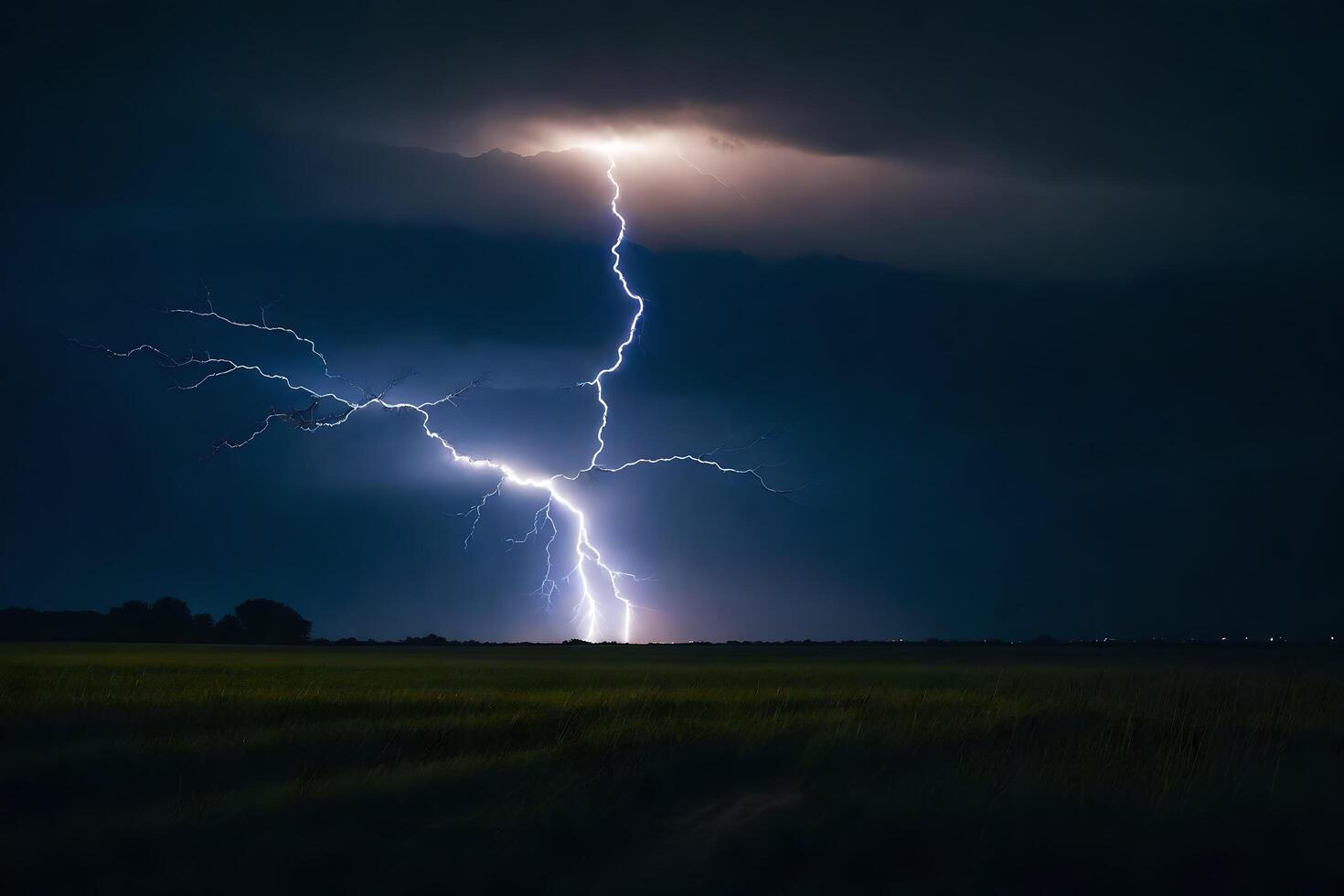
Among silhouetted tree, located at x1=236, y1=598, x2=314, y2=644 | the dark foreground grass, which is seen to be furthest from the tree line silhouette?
the dark foreground grass

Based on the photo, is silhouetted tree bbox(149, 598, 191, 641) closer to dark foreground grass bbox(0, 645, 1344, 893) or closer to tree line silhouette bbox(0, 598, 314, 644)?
tree line silhouette bbox(0, 598, 314, 644)

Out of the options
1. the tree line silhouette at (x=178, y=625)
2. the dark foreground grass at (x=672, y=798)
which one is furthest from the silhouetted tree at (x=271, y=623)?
the dark foreground grass at (x=672, y=798)

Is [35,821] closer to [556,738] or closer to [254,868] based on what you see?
[254,868]

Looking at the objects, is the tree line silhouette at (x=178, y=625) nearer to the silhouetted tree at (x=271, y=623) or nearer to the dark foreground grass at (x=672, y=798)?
the silhouetted tree at (x=271, y=623)

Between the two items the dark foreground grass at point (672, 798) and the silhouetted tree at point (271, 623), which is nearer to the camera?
the dark foreground grass at point (672, 798)

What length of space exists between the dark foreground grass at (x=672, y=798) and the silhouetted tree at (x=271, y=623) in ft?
185

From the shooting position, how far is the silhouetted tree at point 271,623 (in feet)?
222

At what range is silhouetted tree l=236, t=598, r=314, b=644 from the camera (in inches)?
2665

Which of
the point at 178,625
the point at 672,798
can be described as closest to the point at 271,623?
the point at 178,625

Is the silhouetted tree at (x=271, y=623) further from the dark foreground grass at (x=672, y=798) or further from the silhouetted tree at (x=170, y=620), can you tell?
the dark foreground grass at (x=672, y=798)

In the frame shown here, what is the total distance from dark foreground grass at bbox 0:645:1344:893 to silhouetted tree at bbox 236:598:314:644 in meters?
56.4

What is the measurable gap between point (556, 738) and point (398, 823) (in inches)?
147

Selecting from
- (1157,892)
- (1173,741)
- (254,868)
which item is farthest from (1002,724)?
(254,868)

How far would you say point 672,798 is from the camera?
854cm
